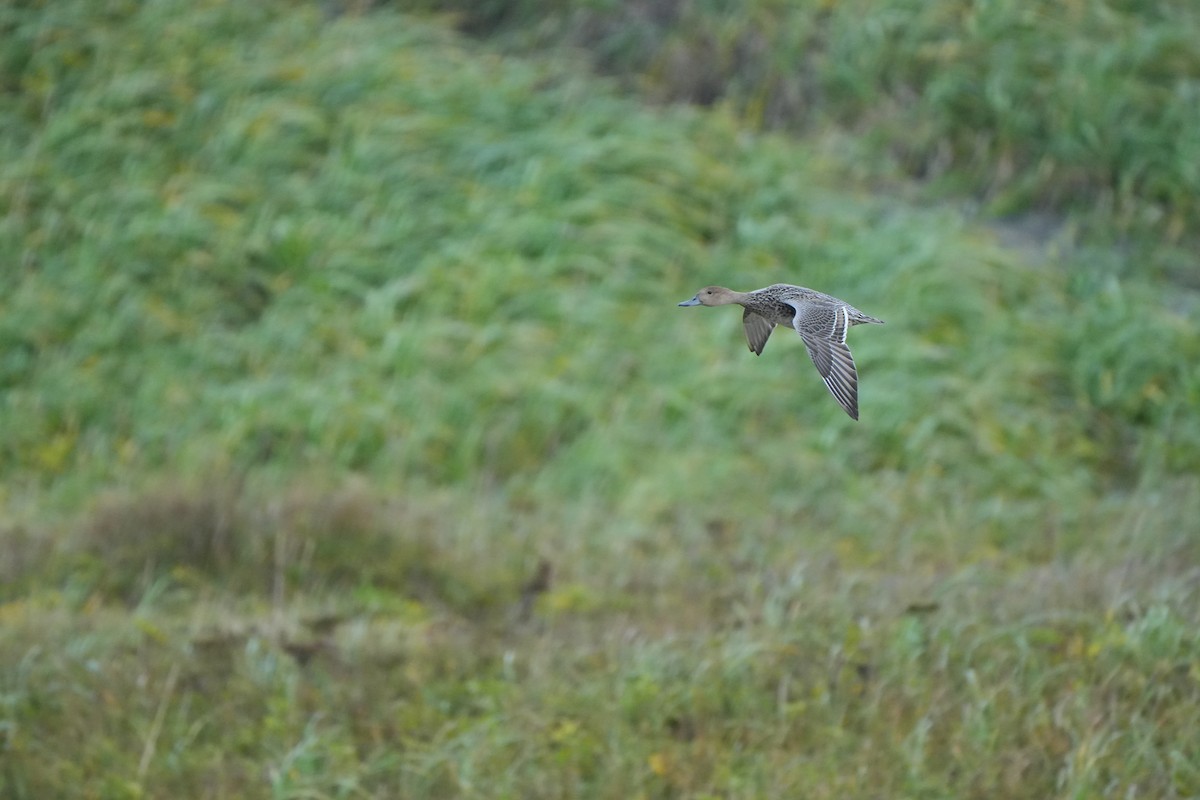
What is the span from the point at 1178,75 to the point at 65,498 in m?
6.60

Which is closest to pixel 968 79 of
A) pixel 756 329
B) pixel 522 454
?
pixel 522 454

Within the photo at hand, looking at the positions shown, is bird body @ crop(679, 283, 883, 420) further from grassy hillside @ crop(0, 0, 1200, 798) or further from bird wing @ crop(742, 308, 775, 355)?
grassy hillside @ crop(0, 0, 1200, 798)

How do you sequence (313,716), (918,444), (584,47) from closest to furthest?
(313,716)
(918,444)
(584,47)

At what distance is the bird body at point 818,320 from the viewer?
76.6 inches

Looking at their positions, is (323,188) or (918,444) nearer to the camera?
(918,444)

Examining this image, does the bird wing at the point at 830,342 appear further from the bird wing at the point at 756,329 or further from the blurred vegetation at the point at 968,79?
the blurred vegetation at the point at 968,79

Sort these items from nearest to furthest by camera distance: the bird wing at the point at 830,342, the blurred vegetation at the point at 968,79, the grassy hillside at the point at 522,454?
the bird wing at the point at 830,342 → the grassy hillside at the point at 522,454 → the blurred vegetation at the point at 968,79

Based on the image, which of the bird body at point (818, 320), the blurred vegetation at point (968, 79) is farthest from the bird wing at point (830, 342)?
the blurred vegetation at point (968, 79)

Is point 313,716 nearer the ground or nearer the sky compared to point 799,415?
nearer the sky

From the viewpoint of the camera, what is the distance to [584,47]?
10.6 meters

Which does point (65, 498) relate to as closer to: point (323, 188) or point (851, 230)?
point (323, 188)

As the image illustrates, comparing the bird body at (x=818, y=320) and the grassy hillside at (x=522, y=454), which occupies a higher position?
the bird body at (x=818, y=320)

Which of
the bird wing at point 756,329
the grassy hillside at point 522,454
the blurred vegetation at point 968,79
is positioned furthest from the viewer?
the blurred vegetation at point 968,79

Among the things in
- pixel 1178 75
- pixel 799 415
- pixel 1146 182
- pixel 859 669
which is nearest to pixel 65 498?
pixel 799 415
